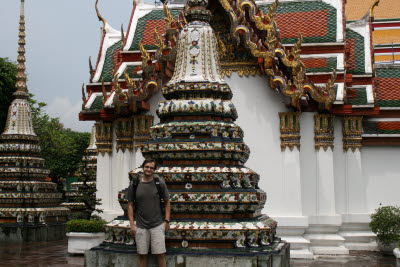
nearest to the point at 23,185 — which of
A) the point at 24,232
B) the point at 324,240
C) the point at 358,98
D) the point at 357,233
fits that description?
the point at 24,232

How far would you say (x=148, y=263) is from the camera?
6.82 m

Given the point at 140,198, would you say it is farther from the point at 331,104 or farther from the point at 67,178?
the point at 67,178

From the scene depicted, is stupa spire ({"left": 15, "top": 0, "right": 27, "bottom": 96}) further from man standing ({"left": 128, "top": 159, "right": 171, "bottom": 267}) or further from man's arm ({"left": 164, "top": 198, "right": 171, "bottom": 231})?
man's arm ({"left": 164, "top": 198, "right": 171, "bottom": 231})

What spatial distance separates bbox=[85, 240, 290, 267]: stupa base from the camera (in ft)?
21.8

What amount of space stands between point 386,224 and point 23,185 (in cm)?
1071

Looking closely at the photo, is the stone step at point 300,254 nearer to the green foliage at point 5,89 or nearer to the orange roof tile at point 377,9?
the orange roof tile at point 377,9

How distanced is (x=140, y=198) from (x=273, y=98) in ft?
22.8

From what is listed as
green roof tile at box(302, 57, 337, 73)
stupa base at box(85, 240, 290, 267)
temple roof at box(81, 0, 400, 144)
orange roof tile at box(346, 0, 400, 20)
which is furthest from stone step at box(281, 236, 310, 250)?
orange roof tile at box(346, 0, 400, 20)

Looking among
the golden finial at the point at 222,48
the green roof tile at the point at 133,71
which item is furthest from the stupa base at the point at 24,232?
the golden finial at the point at 222,48

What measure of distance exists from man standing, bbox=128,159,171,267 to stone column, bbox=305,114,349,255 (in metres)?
6.90

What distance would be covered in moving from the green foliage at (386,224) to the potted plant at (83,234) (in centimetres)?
604

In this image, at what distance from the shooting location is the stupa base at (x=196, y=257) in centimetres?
663

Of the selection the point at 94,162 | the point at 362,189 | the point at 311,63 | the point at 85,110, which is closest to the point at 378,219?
the point at 362,189

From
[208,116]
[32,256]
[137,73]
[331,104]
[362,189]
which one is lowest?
[32,256]
